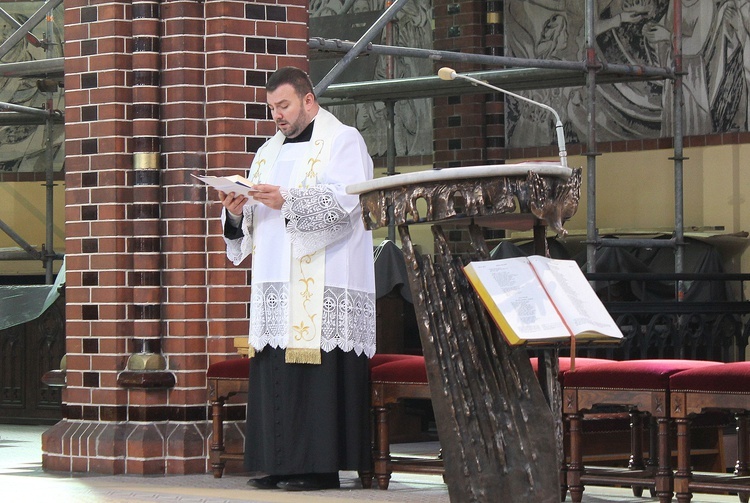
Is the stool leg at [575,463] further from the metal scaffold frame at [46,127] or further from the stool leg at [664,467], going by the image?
the metal scaffold frame at [46,127]

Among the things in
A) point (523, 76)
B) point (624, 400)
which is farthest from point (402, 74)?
point (624, 400)

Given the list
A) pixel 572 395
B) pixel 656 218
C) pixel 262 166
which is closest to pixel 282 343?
pixel 262 166

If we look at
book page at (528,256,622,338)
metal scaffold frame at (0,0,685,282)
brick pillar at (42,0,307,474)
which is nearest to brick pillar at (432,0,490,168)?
metal scaffold frame at (0,0,685,282)

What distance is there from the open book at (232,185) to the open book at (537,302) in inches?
68.0

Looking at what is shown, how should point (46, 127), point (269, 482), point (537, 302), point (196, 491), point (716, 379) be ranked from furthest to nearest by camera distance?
point (46, 127), point (269, 482), point (196, 491), point (716, 379), point (537, 302)

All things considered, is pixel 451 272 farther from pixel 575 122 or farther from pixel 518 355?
pixel 575 122

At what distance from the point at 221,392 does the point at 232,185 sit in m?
1.41

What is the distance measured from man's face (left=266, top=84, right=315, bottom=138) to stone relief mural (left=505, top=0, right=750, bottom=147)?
6.50 meters

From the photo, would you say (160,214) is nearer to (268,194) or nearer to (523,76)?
(268,194)

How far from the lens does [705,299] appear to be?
38.3 feet

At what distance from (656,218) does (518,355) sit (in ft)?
27.9

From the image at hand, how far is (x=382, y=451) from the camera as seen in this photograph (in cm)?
A: 670

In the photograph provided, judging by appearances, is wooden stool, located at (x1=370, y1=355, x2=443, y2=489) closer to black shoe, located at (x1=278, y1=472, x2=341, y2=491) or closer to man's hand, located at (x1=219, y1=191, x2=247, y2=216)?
black shoe, located at (x1=278, y1=472, x2=341, y2=491)

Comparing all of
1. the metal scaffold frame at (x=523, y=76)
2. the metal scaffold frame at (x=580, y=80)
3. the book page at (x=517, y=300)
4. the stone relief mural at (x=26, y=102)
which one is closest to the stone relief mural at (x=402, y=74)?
the metal scaffold frame at (x=523, y=76)
